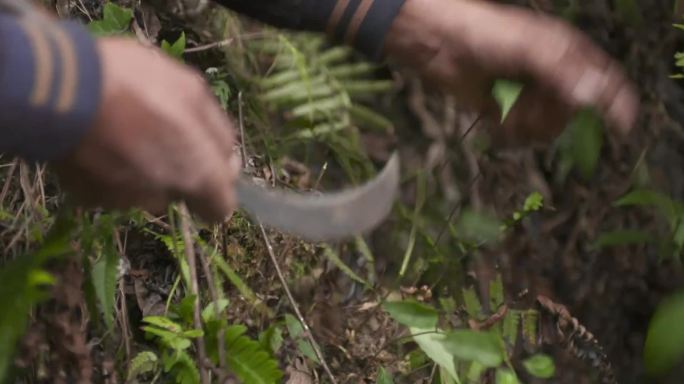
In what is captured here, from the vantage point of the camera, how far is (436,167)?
2062 millimetres

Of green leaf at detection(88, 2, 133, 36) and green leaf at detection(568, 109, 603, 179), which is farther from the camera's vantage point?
green leaf at detection(88, 2, 133, 36)

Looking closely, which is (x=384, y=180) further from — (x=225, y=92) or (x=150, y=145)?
(x=225, y=92)

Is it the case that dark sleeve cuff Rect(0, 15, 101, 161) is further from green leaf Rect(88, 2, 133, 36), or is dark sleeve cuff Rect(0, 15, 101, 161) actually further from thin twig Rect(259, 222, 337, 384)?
thin twig Rect(259, 222, 337, 384)

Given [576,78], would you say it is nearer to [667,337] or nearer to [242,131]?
[667,337]

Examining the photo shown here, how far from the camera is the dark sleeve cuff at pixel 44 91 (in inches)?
28.8

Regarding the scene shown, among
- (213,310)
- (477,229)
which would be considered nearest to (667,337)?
(213,310)

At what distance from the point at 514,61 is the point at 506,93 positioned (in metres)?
0.04

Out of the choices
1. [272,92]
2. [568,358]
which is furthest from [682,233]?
[272,92]

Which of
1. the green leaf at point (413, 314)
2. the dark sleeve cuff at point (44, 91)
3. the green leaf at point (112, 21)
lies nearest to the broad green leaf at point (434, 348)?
the green leaf at point (413, 314)

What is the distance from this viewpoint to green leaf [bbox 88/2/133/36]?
56.6 inches

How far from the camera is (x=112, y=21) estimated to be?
4.76 ft

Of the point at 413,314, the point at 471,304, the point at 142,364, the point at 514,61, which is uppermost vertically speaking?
the point at 514,61

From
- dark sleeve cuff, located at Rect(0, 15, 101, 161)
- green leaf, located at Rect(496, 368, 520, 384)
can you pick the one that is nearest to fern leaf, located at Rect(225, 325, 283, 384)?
green leaf, located at Rect(496, 368, 520, 384)

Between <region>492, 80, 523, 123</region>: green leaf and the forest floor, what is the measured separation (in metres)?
0.35
